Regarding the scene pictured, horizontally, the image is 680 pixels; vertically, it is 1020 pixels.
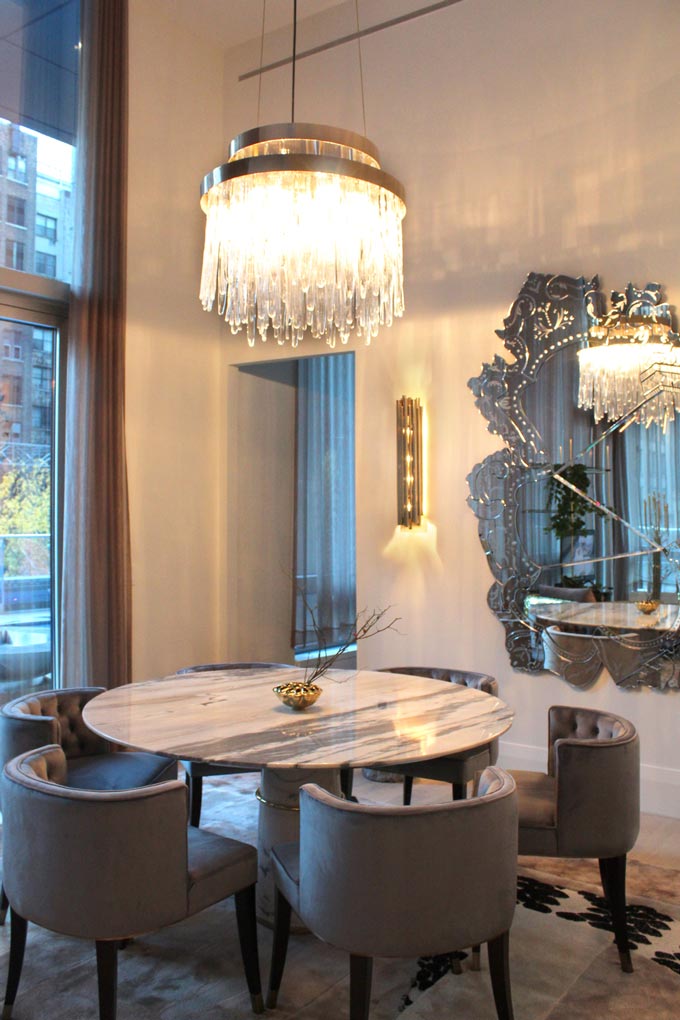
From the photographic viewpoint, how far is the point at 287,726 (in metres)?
2.80

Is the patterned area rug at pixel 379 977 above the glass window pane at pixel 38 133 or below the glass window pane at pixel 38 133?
below

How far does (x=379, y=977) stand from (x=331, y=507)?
5.32 meters

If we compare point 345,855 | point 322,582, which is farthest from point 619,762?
point 322,582

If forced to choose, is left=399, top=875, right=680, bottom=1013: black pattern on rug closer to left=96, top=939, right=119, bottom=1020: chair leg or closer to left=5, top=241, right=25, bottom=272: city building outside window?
left=96, top=939, right=119, bottom=1020: chair leg

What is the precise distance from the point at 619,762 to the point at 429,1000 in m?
0.90

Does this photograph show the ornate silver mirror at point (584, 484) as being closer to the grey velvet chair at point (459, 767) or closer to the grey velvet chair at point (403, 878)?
the grey velvet chair at point (459, 767)

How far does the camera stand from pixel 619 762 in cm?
275

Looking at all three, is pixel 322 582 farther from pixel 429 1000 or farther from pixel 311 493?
pixel 429 1000

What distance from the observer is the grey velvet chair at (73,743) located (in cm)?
309

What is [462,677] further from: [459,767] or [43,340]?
[43,340]

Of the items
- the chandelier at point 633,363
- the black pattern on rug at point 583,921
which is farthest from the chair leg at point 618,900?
the chandelier at point 633,363

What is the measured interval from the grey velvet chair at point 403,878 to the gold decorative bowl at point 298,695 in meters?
0.74

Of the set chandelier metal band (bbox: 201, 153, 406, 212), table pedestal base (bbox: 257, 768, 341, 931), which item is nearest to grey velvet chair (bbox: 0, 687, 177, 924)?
table pedestal base (bbox: 257, 768, 341, 931)

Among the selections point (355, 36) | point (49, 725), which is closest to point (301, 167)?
point (49, 725)
